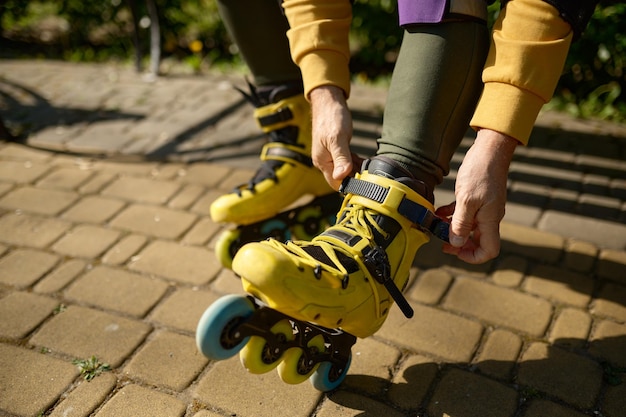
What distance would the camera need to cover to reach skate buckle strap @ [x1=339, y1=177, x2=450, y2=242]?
1375 millimetres

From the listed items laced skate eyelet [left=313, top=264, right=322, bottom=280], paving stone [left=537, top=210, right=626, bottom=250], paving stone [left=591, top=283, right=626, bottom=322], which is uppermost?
laced skate eyelet [left=313, top=264, right=322, bottom=280]

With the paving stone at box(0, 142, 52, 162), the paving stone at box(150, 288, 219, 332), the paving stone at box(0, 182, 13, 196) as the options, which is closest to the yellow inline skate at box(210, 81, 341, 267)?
the paving stone at box(150, 288, 219, 332)

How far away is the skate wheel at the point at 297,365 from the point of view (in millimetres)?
1407

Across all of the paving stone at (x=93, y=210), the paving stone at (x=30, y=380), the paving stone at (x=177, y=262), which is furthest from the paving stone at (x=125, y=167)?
the paving stone at (x=30, y=380)

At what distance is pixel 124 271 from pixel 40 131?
1517 millimetres

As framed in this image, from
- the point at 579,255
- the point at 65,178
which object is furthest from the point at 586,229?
the point at 65,178

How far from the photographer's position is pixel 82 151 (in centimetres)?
295

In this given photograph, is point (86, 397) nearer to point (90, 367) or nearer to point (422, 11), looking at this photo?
point (90, 367)

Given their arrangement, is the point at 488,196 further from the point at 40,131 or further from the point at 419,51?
the point at 40,131

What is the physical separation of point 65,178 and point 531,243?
1.98 meters

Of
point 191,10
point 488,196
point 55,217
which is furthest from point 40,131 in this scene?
point 488,196

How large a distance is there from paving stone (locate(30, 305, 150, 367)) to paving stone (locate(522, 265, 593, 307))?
1235 millimetres

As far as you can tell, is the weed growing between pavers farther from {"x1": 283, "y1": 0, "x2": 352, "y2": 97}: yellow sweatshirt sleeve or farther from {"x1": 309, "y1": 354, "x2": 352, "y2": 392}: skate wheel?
{"x1": 283, "y1": 0, "x2": 352, "y2": 97}: yellow sweatshirt sleeve

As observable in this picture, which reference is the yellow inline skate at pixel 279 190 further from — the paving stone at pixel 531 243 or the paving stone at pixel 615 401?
the paving stone at pixel 615 401
